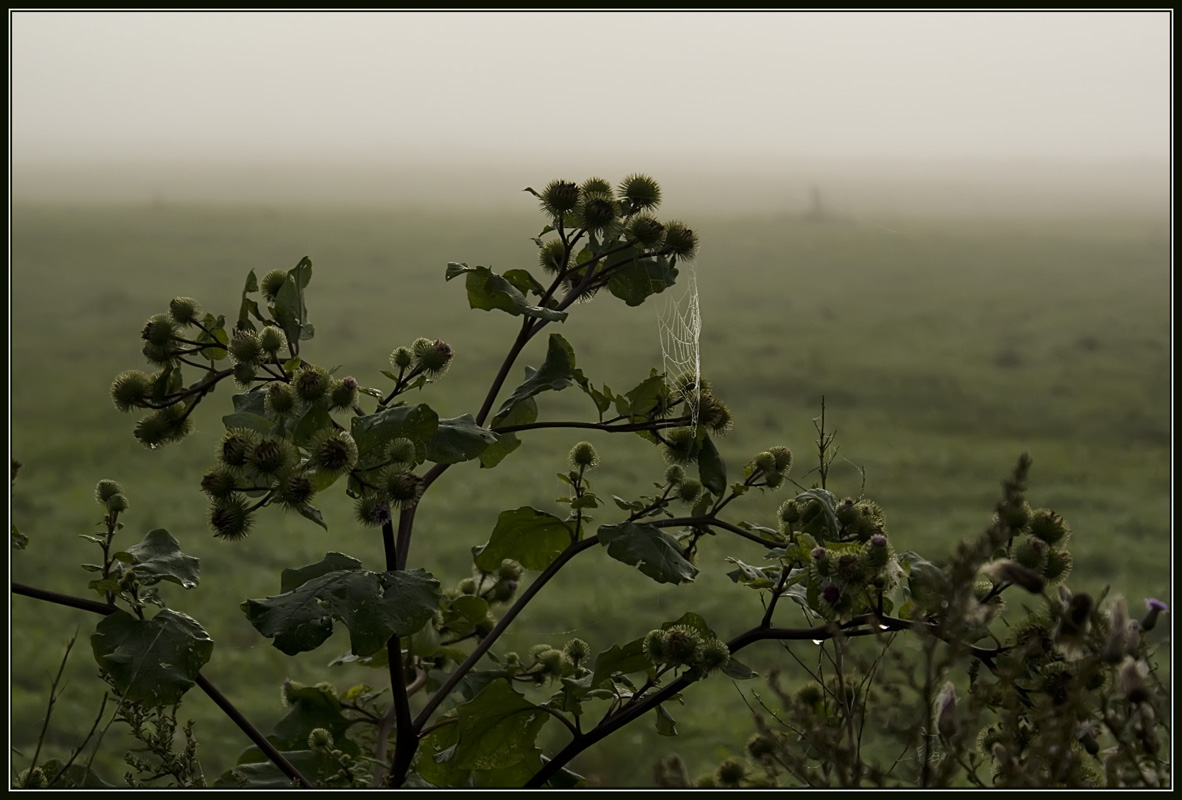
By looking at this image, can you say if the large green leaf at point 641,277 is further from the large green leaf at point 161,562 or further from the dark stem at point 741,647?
the large green leaf at point 161,562

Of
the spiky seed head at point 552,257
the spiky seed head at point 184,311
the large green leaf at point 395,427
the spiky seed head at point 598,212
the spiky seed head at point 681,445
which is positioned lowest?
the spiky seed head at point 681,445

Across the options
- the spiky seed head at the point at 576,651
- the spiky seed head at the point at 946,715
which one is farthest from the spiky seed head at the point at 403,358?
the spiky seed head at the point at 946,715

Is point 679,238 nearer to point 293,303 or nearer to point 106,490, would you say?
point 293,303

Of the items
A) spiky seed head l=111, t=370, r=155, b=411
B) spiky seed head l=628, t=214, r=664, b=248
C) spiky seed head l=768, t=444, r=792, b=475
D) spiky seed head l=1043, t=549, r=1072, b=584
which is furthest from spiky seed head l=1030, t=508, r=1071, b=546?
spiky seed head l=111, t=370, r=155, b=411

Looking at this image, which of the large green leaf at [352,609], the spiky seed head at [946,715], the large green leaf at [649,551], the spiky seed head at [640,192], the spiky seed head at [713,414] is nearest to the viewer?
the spiky seed head at [946,715]

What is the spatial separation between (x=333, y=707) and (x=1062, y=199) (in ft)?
22.4

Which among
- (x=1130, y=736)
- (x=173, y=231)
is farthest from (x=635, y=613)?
(x=173, y=231)

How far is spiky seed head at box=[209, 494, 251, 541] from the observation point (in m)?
0.97

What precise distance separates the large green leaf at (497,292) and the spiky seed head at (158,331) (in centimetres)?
30

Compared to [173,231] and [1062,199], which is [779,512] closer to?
[1062,199]

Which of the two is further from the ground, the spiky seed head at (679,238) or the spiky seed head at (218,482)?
the spiky seed head at (679,238)

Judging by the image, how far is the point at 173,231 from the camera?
755 centimetres

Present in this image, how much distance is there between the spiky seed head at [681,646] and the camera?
99 cm

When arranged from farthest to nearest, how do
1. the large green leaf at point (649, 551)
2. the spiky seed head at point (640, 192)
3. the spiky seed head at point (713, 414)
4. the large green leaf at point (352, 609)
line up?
the spiky seed head at point (640, 192)
the spiky seed head at point (713, 414)
the large green leaf at point (649, 551)
the large green leaf at point (352, 609)
